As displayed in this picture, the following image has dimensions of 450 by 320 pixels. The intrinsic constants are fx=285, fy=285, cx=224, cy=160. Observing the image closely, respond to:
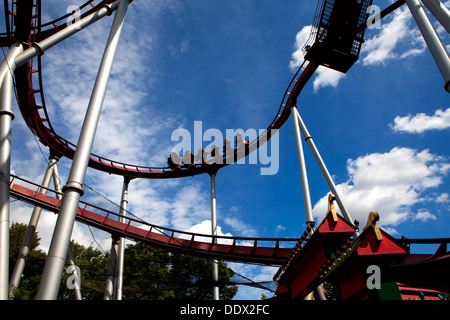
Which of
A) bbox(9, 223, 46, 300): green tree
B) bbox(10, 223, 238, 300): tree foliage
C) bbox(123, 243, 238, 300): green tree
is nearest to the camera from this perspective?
bbox(9, 223, 46, 300): green tree

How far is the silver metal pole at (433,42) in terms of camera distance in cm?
417

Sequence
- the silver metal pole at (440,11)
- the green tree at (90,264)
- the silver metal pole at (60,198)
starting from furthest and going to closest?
1. the green tree at (90,264)
2. the silver metal pole at (60,198)
3. the silver metal pole at (440,11)

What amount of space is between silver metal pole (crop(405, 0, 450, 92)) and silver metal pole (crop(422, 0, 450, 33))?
0.53ft

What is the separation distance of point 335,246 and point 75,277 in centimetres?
871

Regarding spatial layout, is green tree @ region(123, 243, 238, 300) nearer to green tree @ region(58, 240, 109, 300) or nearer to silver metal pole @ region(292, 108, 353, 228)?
green tree @ region(58, 240, 109, 300)

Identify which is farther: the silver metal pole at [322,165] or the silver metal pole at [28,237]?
the silver metal pole at [322,165]

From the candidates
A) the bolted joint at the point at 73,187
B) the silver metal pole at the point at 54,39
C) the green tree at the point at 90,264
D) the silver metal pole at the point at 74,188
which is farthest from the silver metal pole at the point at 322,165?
the green tree at the point at 90,264

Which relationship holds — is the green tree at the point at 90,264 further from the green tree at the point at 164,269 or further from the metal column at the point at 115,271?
the metal column at the point at 115,271

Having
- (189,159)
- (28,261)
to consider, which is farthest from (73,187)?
(28,261)

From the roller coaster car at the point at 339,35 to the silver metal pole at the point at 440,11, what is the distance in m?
4.70

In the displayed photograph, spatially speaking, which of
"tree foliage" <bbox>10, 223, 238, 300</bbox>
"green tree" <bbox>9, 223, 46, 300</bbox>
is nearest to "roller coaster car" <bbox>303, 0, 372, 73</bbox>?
"tree foliage" <bbox>10, 223, 238, 300</bbox>

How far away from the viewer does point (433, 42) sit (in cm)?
453

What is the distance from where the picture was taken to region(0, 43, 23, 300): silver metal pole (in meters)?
4.25
